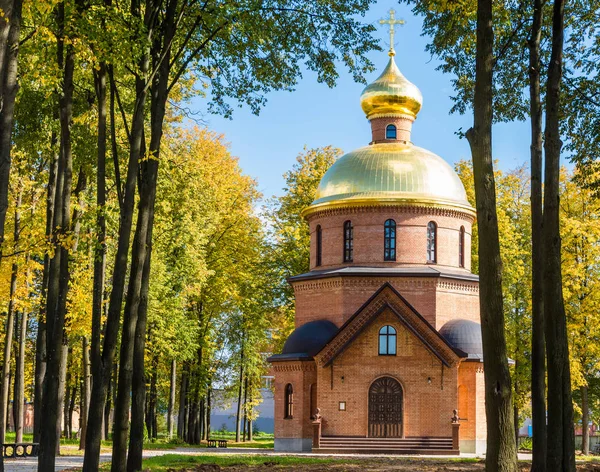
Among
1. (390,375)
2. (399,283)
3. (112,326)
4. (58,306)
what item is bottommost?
(390,375)

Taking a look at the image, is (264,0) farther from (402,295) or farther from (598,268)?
(598,268)

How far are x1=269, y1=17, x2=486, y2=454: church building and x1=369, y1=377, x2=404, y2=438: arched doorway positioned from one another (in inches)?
1.3

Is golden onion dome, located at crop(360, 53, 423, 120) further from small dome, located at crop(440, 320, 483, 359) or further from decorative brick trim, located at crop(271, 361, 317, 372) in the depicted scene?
decorative brick trim, located at crop(271, 361, 317, 372)

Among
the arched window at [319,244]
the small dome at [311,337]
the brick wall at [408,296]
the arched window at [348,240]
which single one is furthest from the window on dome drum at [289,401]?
the arched window at [348,240]

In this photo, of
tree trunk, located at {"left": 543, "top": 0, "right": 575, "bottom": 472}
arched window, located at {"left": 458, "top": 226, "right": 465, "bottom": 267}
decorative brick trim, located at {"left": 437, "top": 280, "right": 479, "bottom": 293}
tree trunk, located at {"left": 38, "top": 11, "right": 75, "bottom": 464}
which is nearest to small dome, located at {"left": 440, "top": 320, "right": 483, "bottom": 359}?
decorative brick trim, located at {"left": 437, "top": 280, "right": 479, "bottom": 293}

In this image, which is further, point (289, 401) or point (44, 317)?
point (289, 401)

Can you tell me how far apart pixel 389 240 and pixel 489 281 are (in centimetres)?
2247

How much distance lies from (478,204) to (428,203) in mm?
22074

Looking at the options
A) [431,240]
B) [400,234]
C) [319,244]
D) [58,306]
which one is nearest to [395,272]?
[400,234]

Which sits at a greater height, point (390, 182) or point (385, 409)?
point (390, 182)

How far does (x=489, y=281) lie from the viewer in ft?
36.4

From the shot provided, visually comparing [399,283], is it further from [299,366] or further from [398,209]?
[299,366]

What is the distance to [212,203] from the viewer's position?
35250mm

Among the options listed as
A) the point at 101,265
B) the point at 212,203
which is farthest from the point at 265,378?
the point at 101,265
